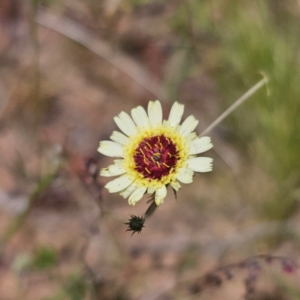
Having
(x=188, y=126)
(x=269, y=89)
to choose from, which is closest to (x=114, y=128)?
(x=269, y=89)

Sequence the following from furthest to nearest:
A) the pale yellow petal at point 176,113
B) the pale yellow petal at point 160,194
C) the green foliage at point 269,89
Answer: the green foliage at point 269,89
the pale yellow petal at point 176,113
the pale yellow petal at point 160,194

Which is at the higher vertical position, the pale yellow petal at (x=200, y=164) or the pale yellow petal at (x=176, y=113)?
the pale yellow petal at (x=176, y=113)

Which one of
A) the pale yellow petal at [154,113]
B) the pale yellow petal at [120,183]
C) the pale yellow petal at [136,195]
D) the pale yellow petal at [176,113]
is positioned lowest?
the pale yellow petal at [136,195]

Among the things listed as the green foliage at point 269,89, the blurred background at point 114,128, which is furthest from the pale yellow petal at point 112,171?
the green foliage at point 269,89

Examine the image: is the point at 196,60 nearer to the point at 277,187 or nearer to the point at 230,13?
the point at 230,13

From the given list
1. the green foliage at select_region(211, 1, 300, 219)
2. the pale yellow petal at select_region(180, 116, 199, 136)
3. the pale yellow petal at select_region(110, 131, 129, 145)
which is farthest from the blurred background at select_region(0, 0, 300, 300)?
the pale yellow petal at select_region(180, 116, 199, 136)

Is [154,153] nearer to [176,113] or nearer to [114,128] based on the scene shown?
[176,113]

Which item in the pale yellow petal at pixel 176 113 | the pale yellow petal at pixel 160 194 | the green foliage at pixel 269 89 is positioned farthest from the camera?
the green foliage at pixel 269 89

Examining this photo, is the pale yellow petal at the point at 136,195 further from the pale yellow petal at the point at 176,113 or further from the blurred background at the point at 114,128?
the blurred background at the point at 114,128
